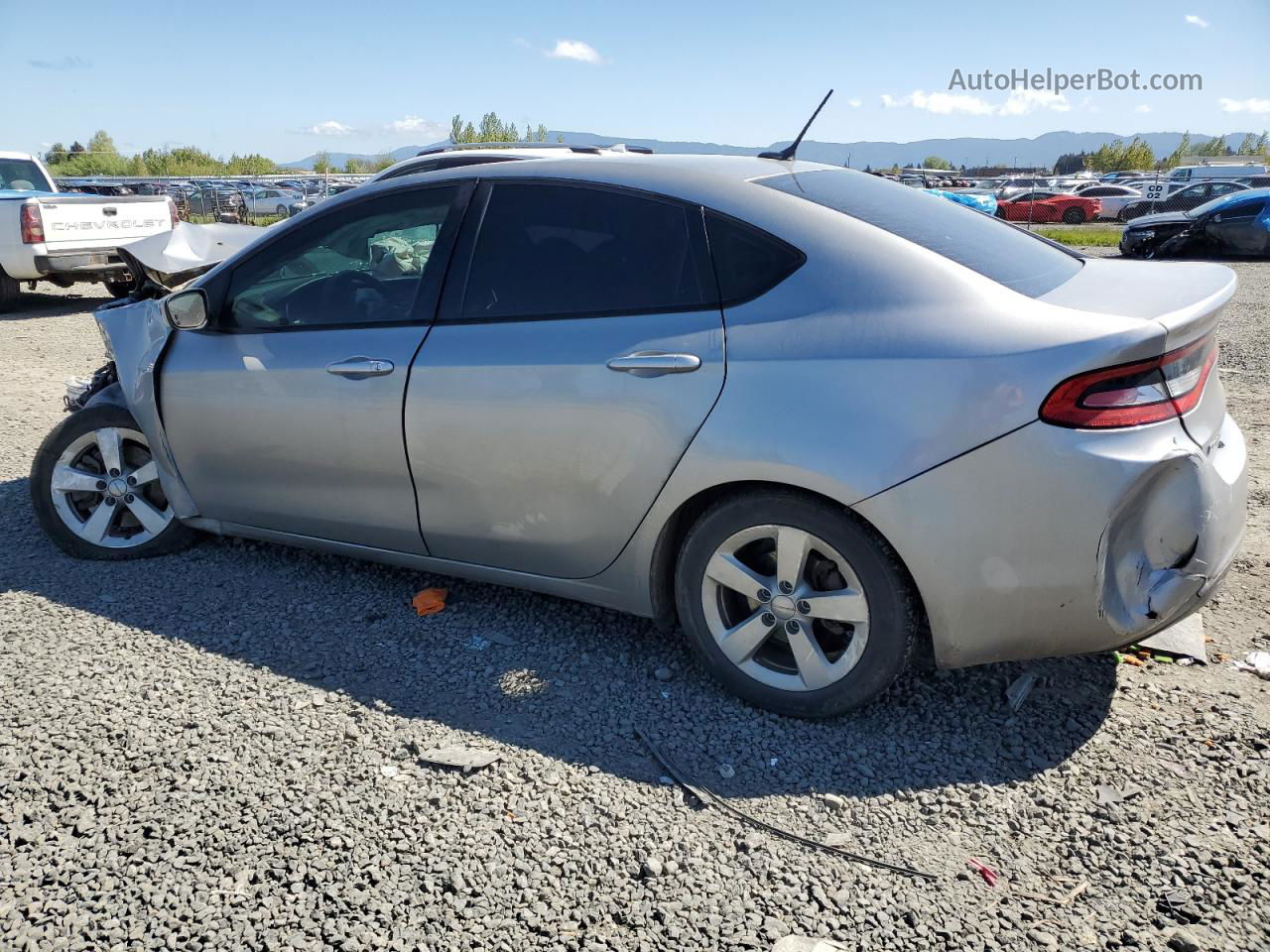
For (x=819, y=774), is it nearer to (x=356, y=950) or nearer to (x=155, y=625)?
(x=356, y=950)

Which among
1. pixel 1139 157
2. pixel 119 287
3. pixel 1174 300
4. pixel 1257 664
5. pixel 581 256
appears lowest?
pixel 1139 157

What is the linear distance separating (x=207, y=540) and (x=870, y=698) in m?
3.16

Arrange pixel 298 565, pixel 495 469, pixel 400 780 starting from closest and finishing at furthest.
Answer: pixel 400 780 → pixel 495 469 → pixel 298 565

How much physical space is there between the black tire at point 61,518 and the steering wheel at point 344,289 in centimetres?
123

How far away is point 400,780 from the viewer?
274 centimetres

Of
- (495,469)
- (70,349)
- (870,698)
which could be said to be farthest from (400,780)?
(70,349)

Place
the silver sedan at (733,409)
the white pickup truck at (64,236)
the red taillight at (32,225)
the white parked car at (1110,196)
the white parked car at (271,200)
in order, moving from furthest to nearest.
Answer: the white parked car at (1110,196), the white parked car at (271,200), the white pickup truck at (64,236), the red taillight at (32,225), the silver sedan at (733,409)

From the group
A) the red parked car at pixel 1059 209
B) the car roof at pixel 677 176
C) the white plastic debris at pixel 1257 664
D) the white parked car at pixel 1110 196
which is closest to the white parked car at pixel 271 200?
the red parked car at pixel 1059 209

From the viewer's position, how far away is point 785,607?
290 centimetres

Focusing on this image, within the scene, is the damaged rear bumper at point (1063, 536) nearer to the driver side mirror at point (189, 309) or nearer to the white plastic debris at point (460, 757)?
the white plastic debris at point (460, 757)

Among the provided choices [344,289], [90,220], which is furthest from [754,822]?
[90,220]

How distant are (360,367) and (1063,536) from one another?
2.38 meters

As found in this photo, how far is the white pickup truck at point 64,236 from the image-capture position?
37.0 ft

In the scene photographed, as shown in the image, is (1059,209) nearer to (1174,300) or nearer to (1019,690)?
(1174,300)
